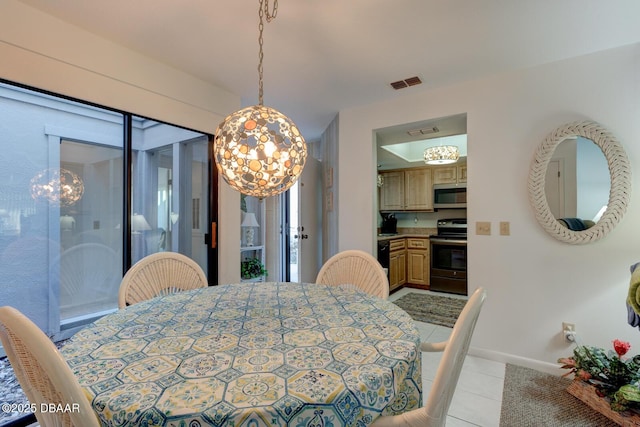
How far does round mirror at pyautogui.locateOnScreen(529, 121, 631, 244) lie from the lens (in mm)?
1954

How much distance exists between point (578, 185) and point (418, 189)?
3.02m

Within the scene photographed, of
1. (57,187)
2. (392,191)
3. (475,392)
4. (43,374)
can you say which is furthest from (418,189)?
(43,374)

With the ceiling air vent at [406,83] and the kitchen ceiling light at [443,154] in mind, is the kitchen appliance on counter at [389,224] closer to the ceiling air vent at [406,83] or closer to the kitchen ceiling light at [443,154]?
the kitchen ceiling light at [443,154]

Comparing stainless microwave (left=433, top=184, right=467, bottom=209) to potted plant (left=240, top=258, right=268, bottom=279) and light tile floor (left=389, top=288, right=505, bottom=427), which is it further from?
potted plant (left=240, top=258, right=268, bottom=279)

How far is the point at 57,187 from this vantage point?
1993mm

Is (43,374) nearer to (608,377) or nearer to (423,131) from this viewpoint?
(608,377)

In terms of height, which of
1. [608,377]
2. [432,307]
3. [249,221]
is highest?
[249,221]

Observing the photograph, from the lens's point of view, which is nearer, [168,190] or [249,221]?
[168,190]

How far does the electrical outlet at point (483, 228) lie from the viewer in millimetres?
2422

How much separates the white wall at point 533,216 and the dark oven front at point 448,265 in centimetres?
194

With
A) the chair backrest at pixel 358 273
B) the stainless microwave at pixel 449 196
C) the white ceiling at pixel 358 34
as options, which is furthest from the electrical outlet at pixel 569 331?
the stainless microwave at pixel 449 196

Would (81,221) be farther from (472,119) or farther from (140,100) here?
(472,119)

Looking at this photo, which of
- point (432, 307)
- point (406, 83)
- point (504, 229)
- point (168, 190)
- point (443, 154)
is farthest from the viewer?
point (443, 154)

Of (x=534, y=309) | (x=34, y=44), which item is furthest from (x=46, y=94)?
(x=534, y=309)
